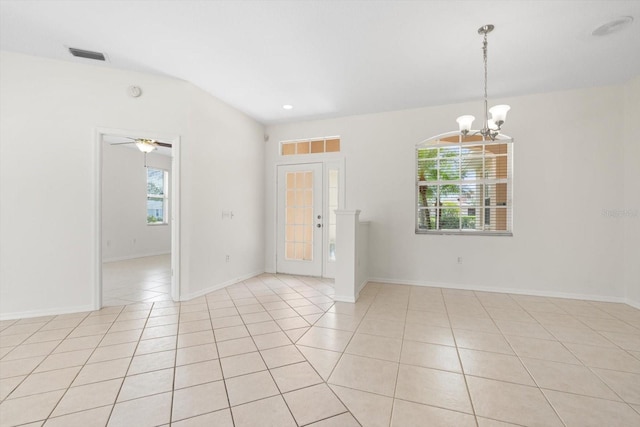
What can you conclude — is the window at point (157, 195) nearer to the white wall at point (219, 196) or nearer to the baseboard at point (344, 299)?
the white wall at point (219, 196)

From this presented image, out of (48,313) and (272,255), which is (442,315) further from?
(48,313)

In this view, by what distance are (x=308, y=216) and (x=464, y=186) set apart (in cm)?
262

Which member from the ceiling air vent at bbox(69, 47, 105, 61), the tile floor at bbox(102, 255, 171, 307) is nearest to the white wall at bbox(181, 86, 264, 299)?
the tile floor at bbox(102, 255, 171, 307)

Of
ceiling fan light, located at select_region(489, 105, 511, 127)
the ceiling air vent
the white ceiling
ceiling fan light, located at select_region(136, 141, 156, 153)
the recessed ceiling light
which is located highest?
the ceiling air vent

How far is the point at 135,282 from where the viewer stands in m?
4.54

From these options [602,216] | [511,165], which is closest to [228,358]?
[511,165]

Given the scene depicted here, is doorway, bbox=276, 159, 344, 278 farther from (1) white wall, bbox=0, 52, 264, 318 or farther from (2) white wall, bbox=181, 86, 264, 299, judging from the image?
(1) white wall, bbox=0, 52, 264, 318

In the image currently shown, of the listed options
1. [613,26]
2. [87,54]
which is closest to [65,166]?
[87,54]

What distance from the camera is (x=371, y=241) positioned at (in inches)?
182

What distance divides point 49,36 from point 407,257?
5.03 m

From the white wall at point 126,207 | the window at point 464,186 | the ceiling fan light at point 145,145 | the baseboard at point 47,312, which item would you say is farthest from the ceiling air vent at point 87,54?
the window at point 464,186

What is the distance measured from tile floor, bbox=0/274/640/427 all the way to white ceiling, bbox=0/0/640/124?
2.81 m

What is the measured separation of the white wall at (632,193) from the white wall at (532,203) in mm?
→ 70

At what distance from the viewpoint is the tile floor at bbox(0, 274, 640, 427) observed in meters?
1.55
